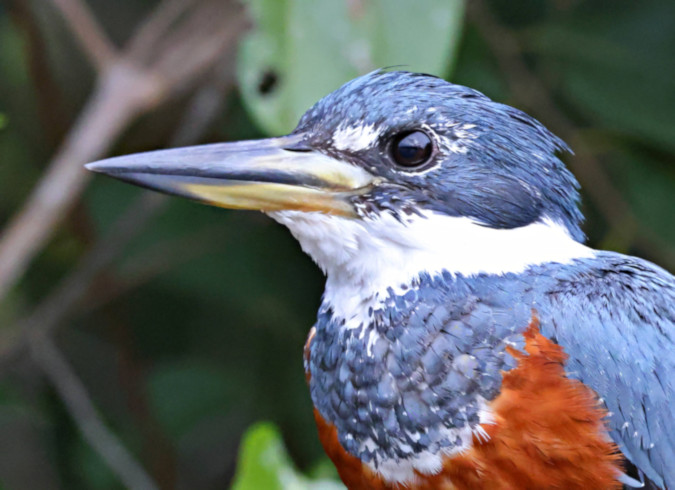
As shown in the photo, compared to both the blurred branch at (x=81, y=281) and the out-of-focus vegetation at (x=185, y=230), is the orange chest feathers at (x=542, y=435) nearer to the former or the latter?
the out-of-focus vegetation at (x=185, y=230)

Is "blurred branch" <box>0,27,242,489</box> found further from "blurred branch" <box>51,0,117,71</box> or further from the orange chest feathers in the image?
the orange chest feathers

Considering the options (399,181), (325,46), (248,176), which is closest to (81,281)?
(325,46)

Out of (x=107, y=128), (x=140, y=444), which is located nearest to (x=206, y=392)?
(x=140, y=444)

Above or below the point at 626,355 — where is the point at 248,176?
above

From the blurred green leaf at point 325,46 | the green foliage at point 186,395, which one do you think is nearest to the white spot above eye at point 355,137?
the blurred green leaf at point 325,46

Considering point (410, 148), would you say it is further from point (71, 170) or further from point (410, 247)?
point (71, 170)

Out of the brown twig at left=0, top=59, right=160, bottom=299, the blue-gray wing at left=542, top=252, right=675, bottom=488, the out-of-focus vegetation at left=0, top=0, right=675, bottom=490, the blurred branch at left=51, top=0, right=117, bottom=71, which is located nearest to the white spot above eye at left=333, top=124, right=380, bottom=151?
the blue-gray wing at left=542, top=252, right=675, bottom=488

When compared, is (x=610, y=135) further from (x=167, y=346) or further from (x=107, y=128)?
(x=167, y=346)
